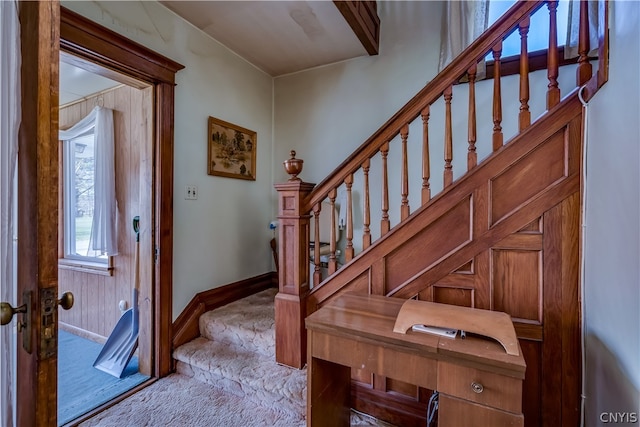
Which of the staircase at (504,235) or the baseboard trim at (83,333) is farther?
the baseboard trim at (83,333)

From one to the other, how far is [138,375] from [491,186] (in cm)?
252

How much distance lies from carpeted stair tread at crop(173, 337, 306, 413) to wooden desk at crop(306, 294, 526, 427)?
29 cm

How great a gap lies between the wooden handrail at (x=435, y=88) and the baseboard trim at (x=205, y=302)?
1.26 metres

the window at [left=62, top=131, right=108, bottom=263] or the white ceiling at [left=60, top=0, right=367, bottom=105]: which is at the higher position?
the white ceiling at [left=60, top=0, right=367, bottom=105]

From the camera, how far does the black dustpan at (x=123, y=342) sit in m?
2.14

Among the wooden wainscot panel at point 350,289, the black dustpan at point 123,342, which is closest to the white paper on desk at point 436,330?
the wooden wainscot panel at point 350,289

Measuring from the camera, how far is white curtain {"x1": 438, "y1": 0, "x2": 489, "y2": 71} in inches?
86.7

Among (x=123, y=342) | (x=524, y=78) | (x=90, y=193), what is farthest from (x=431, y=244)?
(x=90, y=193)

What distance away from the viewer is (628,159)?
0.93 meters

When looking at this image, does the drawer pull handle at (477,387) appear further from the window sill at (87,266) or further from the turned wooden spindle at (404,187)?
the window sill at (87,266)

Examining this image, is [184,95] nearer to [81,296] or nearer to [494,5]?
[81,296]

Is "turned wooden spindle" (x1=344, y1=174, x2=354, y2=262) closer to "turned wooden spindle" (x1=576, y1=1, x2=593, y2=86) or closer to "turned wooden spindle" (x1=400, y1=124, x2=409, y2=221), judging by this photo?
"turned wooden spindle" (x1=400, y1=124, x2=409, y2=221)

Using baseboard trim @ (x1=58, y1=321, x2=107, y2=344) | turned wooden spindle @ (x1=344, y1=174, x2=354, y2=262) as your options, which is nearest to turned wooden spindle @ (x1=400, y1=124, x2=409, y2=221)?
turned wooden spindle @ (x1=344, y1=174, x2=354, y2=262)

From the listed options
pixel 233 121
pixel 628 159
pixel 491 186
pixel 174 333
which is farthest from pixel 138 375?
pixel 628 159
